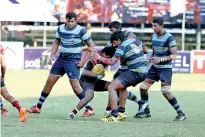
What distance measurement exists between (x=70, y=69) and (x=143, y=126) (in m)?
2.66

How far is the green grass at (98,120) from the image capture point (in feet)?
33.2

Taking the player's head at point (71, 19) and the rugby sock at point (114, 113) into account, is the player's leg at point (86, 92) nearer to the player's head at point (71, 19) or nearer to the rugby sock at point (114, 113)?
the rugby sock at point (114, 113)

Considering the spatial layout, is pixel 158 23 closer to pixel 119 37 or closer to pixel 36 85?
pixel 119 37

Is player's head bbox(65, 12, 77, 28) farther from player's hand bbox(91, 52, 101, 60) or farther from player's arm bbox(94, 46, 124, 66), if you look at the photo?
player's arm bbox(94, 46, 124, 66)

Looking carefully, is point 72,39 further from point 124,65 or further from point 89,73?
point 124,65

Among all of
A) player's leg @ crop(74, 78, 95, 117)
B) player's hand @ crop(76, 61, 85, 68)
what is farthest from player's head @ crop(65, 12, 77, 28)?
player's leg @ crop(74, 78, 95, 117)

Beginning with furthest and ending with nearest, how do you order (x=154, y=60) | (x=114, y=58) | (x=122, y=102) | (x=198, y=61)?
(x=198, y=61) < (x=154, y=60) < (x=122, y=102) < (x=114, y=58)

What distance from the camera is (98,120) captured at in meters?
12.6

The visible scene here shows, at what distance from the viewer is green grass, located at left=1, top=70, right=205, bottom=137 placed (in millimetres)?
10117

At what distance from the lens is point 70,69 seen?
13.4 meters

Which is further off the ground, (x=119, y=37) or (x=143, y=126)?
(x=119, y=37)

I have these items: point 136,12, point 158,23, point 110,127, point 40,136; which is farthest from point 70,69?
point 136,12

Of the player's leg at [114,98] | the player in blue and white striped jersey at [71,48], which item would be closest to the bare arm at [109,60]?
the player's leg at [114,98]

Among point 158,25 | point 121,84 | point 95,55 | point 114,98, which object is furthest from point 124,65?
point 158,25
